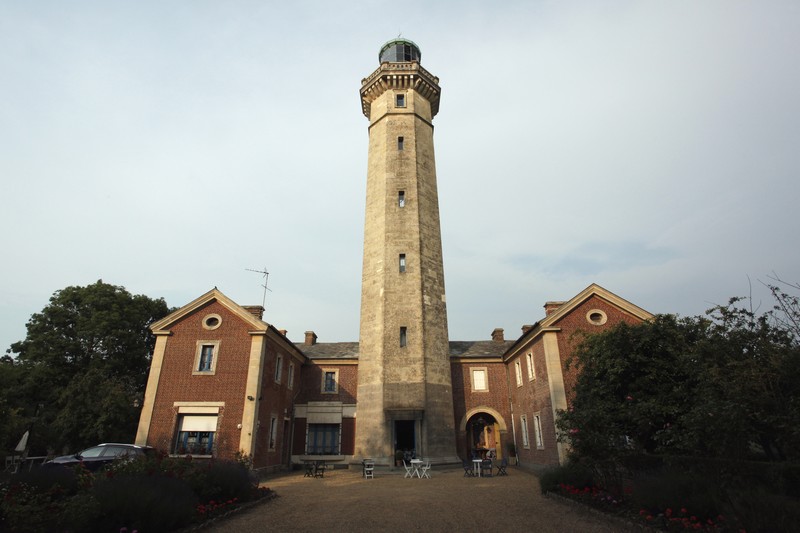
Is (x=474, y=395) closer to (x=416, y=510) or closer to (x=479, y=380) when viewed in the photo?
(x=479, y=380)

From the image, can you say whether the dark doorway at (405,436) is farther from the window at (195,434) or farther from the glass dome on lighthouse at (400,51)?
the glass dome on lighthouse at (400,51)

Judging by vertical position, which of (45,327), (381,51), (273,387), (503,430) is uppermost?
(381,51)

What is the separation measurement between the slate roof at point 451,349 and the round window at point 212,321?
6.90 m

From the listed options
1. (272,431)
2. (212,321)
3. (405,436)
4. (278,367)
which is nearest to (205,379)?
(212,321)

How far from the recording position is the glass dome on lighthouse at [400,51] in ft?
103

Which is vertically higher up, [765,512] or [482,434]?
[482,434]

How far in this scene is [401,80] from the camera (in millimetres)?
28516

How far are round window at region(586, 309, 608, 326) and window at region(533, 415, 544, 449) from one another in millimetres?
5622

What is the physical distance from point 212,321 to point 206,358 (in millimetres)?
1867

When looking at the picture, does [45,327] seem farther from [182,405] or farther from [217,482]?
[217,482]

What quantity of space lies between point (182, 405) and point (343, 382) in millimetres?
9967

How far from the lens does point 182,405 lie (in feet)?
66.9

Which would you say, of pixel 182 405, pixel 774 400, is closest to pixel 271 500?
pixel 182 405

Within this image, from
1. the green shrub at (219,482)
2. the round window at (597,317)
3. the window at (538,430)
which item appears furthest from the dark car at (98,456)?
the round window at (597,317)
